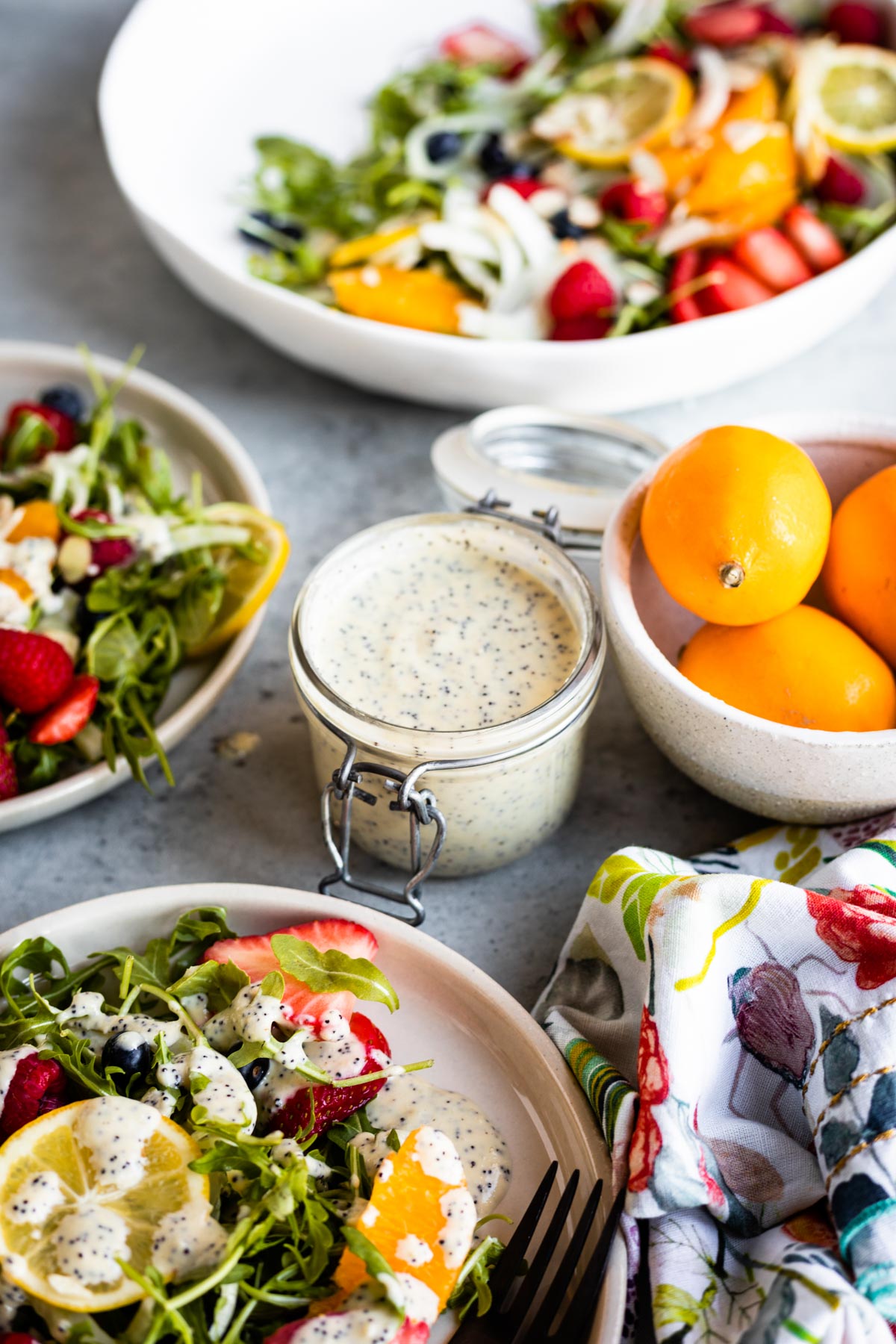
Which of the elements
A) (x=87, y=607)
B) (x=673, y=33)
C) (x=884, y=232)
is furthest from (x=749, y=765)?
(x=673, y=33)

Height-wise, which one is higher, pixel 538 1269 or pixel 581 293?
pixel 581 293

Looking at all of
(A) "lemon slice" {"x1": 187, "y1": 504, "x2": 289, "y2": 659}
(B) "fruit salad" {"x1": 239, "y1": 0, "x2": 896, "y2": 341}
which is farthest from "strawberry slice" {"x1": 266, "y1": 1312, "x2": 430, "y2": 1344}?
(B) "fruit salad" {"x1": 239, "y1": 0, "x2": 896, "y2": 341}

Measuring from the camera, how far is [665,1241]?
2.64 feet

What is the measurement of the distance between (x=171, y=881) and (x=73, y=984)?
0.19m

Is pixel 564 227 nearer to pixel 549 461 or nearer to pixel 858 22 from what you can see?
pixel 549 461

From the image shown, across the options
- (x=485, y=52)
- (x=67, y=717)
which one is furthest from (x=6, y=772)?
(x=485, y=52)

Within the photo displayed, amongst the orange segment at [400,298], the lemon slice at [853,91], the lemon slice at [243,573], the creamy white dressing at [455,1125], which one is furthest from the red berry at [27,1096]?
the lemon slice at [853,91]

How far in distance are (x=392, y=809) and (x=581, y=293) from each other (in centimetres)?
73

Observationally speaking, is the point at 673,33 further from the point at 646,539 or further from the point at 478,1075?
the point at 478,1075

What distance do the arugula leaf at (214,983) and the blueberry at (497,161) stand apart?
3.69 ft

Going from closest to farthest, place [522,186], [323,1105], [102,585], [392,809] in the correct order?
[323,1105], [392,809], [102,585], [522,186]

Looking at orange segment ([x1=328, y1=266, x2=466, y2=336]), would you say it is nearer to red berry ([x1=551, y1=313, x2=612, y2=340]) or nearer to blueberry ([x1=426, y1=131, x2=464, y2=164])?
red berry ([x1=551, y1=313, x2=612, y2=340])

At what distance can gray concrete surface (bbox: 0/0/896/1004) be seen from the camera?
1.12 meters

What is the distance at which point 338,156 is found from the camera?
1.72 meters
